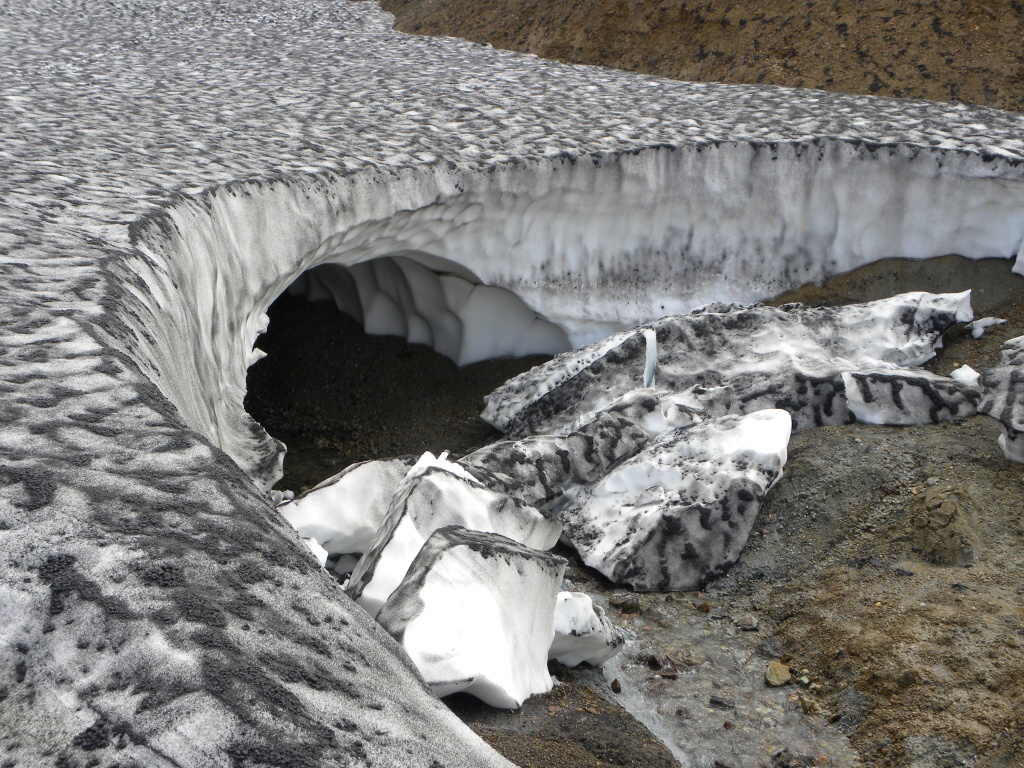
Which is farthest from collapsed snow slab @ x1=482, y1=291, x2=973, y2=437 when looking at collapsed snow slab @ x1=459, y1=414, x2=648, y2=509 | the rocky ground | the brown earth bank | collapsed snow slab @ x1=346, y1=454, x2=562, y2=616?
the brown earth bank

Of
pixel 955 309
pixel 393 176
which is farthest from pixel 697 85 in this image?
pixel 393 176

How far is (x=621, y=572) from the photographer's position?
3.14m

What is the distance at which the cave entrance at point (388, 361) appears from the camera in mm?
4875

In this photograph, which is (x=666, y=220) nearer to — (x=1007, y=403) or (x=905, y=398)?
A: (x=905, y=398)

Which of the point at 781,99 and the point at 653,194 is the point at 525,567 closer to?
the point at 653,194

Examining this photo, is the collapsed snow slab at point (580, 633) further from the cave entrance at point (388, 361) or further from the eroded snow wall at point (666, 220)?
the cave entrance at point (388, 361)

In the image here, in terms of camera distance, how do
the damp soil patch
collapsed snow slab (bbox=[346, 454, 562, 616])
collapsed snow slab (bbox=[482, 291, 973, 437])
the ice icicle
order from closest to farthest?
1. collapsed snow slab (bbox=[346, 454, 562, 616])
2. collapsed snow slab (bbox=[482, 291, 973, 437])
3. the ice icicle
4. the damp soil patch

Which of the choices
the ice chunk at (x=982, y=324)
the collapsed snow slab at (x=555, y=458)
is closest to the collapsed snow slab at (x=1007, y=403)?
the ice chunk at (x=982, y=324)

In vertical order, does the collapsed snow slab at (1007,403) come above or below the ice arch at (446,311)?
above

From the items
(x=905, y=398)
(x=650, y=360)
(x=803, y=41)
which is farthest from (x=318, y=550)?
(x=803, y=41)

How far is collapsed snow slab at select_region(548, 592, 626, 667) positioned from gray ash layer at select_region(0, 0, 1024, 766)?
816 millimetres

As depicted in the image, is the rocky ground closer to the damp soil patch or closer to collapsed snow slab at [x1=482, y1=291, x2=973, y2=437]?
the damp soil patch

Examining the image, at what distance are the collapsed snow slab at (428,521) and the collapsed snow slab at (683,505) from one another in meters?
0.38

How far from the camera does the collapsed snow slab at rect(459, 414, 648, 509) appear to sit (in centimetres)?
338
